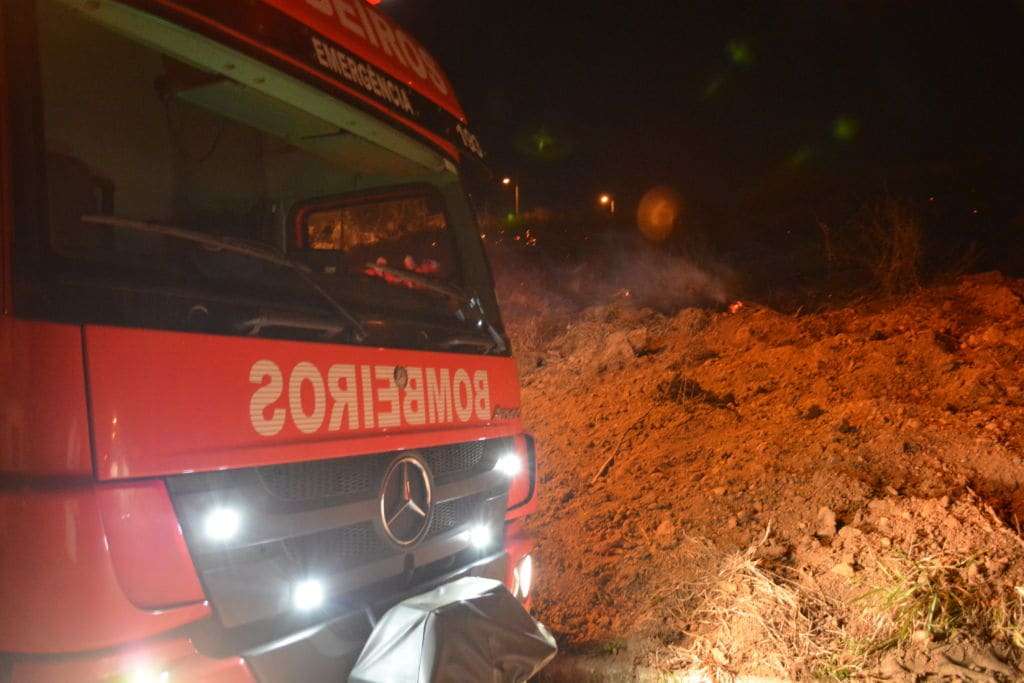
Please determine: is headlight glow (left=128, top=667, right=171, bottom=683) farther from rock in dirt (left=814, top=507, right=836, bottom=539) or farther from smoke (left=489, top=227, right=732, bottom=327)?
smoke (left=489, top=227, right=732, bottom=327)

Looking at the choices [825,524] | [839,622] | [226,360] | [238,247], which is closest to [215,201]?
[238,247]

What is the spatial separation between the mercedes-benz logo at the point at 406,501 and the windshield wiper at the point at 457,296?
786 mm

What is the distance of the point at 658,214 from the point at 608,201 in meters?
4.79

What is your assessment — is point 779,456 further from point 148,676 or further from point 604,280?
point 604,280

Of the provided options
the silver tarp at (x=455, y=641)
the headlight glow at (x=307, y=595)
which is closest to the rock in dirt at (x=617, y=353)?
the silver tarp at (x=455, y=641)

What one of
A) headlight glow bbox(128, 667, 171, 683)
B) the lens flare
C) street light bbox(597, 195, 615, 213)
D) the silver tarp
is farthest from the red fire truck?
street light bbox(597, 195, 615, 213)

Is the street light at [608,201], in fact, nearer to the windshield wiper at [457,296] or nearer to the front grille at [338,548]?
the windshield wiper at [457,296]

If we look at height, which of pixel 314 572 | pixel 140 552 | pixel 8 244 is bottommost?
pixel 314 572

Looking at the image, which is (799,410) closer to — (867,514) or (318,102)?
(867,514)

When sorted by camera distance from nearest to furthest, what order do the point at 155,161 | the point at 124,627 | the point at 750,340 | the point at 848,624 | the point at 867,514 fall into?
1. the point at 124,627
2. the point at 155,161
3. the point at 848,624
4. the point at 867,514
5. the point at 750,340

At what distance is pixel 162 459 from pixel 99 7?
1378 mm

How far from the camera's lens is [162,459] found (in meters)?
1.86

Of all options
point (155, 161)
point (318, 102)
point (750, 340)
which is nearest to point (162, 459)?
point (155, 161)

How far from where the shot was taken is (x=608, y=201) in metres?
30.3
